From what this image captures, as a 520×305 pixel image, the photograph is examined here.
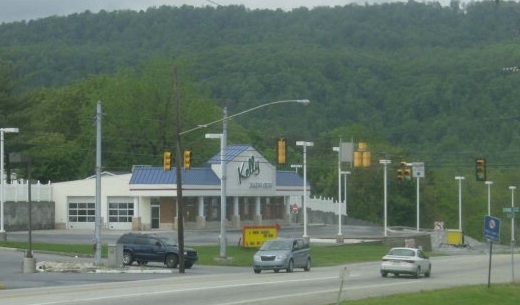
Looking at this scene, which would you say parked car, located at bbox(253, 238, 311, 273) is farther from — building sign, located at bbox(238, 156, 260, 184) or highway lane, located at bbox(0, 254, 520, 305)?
building sign, located at bbox(238, 156, 260, 184)

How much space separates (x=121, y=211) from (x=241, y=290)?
61057 millimetres

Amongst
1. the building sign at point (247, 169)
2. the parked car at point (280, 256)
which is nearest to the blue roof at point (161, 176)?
the building sign at point (247, 169)

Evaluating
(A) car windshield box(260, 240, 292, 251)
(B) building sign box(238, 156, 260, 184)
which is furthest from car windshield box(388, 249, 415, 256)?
(B) building sign box(238, 156, 260, 184)

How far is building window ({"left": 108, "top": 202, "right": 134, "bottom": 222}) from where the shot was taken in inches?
3750

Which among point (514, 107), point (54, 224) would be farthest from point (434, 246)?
point (54, 224)

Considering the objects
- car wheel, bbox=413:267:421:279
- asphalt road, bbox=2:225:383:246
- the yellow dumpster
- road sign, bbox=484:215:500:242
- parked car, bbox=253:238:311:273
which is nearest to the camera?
road sign, bbox=484:215:500:242

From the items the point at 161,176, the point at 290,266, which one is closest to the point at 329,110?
the point at 161,176

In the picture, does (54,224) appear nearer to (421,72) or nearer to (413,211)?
(413,211)

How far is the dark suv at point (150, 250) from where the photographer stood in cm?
5488

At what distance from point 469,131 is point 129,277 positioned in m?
82.3

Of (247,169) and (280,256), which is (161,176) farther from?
(280,256)

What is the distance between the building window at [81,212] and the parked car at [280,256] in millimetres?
47934

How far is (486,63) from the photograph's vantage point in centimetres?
12588

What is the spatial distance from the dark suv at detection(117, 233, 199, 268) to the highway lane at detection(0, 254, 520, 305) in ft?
19.1
